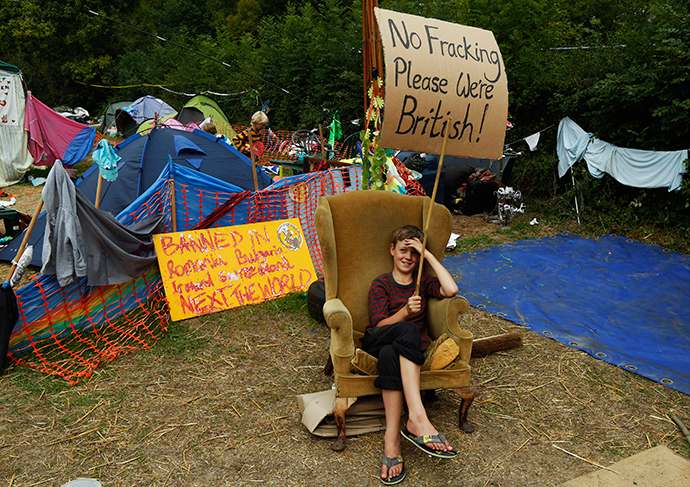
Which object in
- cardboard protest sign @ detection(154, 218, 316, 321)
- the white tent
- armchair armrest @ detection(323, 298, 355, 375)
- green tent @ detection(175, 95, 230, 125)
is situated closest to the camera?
armchair armrest @ detection(323, 298, 355, 375)

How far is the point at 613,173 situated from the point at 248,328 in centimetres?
574

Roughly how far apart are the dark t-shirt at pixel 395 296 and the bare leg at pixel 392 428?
42 cm

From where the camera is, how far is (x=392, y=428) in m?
2.34

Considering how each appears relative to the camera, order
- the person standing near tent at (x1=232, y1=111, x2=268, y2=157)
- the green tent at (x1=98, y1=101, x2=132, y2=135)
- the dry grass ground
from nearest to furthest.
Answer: the dry grass ground < the person standing near tent at (x1=232, y1=111, x2=268, y2=157) < the green tent at (x1=98, y1=101, x2=132, y2=135)

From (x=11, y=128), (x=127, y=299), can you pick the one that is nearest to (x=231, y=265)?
(x=127, y=299)

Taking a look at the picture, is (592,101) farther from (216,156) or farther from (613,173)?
(216,156)

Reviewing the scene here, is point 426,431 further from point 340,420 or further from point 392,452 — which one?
point 340,420

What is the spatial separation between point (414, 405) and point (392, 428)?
16cm

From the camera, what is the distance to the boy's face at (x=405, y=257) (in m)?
2.78

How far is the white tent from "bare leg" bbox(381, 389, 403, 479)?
10084 millimetres

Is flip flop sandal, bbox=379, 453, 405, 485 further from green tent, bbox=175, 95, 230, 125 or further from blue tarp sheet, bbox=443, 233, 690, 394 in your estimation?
green tent, bbox=175, 95, 230, 125

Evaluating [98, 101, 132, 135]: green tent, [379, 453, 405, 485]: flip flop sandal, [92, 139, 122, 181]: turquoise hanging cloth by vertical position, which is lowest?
[98, 101, 132, 135]: green tent

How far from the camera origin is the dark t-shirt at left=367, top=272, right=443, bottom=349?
2719 mm

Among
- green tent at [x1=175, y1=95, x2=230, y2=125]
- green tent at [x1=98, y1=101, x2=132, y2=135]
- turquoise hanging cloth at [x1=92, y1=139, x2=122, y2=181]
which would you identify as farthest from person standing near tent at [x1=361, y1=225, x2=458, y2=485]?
green tent at [x1=98, y1=101, x2=132, y2=135]
